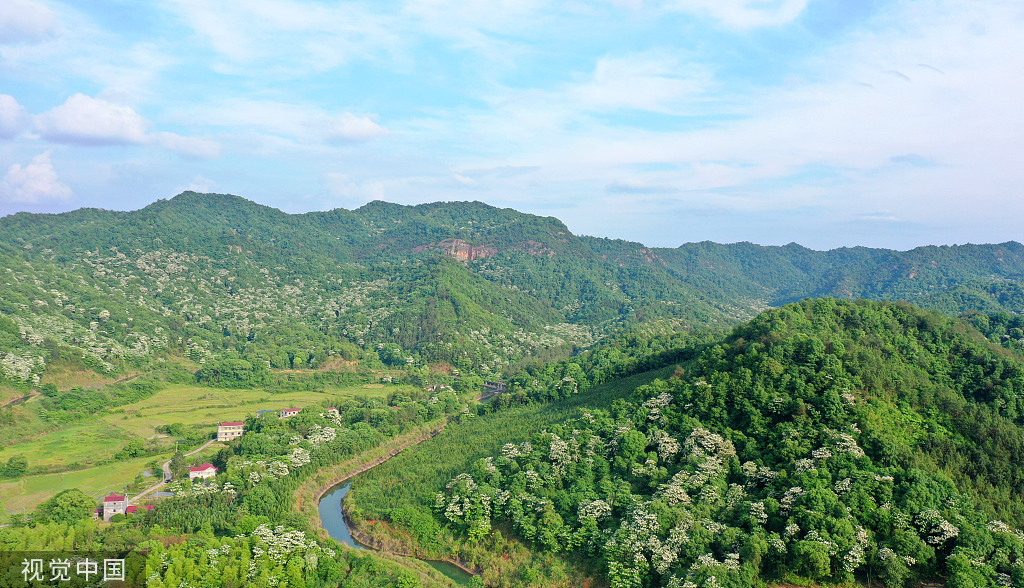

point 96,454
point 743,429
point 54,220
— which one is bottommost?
point 96,454

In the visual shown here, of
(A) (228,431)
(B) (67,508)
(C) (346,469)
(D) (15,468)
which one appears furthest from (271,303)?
(B) (67,508)

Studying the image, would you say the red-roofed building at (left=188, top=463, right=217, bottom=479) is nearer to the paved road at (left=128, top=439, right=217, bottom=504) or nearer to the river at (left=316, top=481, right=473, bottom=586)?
the paved road at (left=128, top=439, right=217, bottom=504)

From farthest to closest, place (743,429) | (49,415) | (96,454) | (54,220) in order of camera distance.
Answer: (54,220) → (49,415) → (96,454) → (743,429)

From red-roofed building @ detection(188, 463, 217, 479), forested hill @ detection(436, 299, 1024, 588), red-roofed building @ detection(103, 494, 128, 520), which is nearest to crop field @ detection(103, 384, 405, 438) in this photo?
red-roofed building @ detection(188, 463, 217, 479)

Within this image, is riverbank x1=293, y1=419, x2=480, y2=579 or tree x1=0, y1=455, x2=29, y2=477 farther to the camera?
tree x1=0, y1=455, x2=29, y2=477

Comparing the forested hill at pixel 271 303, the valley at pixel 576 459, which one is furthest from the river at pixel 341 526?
the forested hill at pixel 271 303

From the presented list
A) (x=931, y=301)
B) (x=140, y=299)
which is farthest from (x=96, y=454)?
(x=931, y=301)

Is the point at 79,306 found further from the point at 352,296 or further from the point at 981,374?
the point at 981,374
